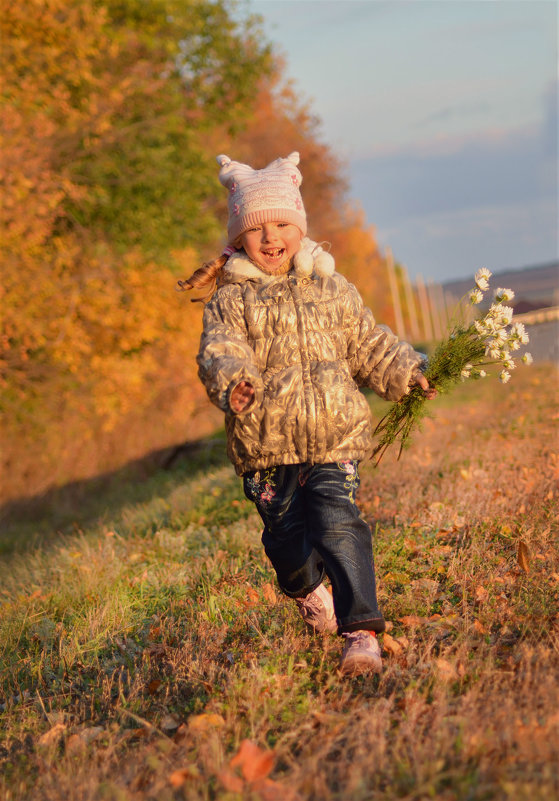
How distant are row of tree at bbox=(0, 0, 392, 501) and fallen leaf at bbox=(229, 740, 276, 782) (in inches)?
423

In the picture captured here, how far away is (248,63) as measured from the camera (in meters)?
20.4

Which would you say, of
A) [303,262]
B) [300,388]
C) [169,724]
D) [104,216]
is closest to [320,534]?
[300,388]

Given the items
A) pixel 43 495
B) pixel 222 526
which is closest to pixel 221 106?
pixel 43 495

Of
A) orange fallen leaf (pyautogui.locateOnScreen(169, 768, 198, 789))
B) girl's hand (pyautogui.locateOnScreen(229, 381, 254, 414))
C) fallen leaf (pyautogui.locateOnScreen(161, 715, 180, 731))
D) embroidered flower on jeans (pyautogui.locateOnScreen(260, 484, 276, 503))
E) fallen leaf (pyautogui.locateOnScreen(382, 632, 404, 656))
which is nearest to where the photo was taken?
orange fallen leaf (pyautogui.locateOnScreen(169, 768, 198, 789))

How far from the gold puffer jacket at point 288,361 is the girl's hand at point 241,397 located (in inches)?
1.1

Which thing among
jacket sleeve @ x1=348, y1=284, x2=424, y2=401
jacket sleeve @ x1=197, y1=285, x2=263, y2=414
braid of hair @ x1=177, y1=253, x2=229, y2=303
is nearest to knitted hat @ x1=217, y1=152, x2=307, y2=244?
braid of hair @ x1=177, y1=253, x2=229, y2=303

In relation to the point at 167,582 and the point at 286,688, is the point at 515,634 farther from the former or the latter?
the point at 167,582

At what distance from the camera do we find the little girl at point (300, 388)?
3.64 metres

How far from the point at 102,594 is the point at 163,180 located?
1414cm

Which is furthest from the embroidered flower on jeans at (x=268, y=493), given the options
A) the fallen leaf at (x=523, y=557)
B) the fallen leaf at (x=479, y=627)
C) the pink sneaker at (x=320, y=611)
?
the fallen leaf at (x=523, y=557)

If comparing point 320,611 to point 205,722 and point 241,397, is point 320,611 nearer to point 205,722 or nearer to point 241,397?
point 205,722

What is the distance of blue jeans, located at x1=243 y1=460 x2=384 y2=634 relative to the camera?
3.64 meters

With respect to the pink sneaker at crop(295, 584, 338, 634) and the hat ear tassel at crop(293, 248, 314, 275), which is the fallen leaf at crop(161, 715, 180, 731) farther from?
the hat ear tassel at crop(293, 248, 314, 275)

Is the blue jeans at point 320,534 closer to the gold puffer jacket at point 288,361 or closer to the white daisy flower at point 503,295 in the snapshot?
the gold puffer jacket at point 288,361
